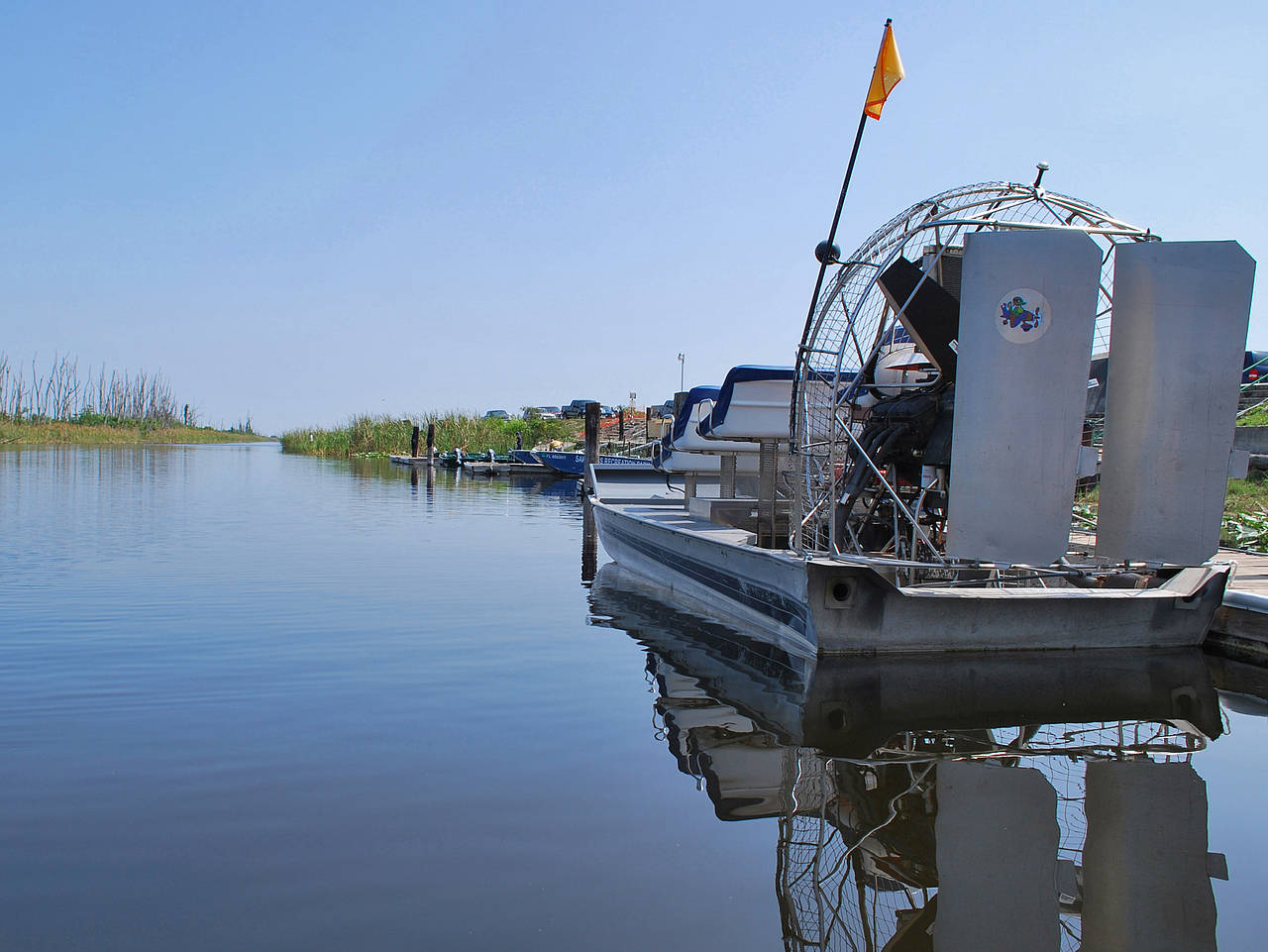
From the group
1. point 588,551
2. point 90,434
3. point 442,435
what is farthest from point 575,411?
point 588,551

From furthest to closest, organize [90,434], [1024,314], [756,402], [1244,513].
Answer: [90,434] < [1244,513] < [756,402] < [1024,314]

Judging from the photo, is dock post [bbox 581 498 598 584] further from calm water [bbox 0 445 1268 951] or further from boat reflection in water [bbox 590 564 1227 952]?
boat reflection in water [bbox 590 564 1227 952]

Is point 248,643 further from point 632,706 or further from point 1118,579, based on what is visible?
point 1118,579

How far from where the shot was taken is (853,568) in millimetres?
8312

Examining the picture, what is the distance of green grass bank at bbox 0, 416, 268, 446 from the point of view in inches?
2800

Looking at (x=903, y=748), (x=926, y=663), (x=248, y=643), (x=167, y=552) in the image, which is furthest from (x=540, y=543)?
(x=903, y=748)

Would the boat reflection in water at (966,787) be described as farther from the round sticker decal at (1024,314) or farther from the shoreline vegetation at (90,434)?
the shoreline vegetation at (90,434)

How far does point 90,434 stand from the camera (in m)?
78.7

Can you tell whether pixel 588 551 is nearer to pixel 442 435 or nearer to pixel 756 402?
→ pixel 756 402

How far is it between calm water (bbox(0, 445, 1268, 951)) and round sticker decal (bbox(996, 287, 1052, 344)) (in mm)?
2924

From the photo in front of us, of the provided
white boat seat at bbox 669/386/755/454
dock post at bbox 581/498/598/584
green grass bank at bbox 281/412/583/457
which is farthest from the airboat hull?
green grass bank at bbox 281/412/583/457

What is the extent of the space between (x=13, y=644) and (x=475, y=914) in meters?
7.21

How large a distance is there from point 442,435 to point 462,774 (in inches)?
2332

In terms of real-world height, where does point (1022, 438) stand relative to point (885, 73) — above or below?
below
